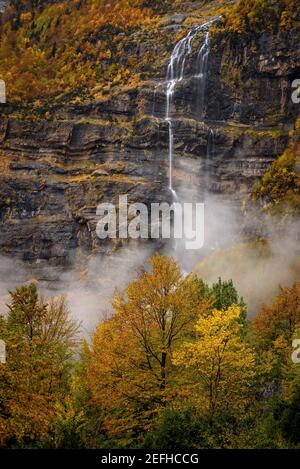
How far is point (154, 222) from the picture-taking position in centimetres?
10469

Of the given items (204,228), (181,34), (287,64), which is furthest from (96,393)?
(181,34)

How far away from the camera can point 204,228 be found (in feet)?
343

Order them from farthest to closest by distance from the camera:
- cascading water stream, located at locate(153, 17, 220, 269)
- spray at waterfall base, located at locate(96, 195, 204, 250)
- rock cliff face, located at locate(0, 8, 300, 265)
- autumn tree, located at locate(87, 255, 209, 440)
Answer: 1. cascading water stream, located at locate(153, 17, 220, 269)
2. rock cliff face, located at locate(0, 8, 300, 265)
3. spray at waterfall base, located at locate(96, 195, 204, 250)
4. autumn tree, located at locate(87, 255, 209, 440)

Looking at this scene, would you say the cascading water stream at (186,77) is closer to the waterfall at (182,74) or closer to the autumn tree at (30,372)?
the waterfall at (182,74)

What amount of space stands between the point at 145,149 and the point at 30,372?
80437 millimetres

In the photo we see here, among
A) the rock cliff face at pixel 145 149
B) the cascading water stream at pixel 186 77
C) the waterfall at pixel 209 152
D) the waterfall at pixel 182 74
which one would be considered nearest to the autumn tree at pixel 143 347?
the rock cliff face at pixel 145 149

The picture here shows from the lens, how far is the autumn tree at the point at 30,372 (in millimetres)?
29891

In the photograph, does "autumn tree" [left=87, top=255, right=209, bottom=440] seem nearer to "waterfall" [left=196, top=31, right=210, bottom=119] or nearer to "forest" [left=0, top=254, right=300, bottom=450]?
"forest" [left=0, top=254, right=300, bottom=450]

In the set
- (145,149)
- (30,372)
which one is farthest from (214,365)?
(145,149)

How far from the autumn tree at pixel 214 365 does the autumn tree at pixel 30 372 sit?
7.24 metres

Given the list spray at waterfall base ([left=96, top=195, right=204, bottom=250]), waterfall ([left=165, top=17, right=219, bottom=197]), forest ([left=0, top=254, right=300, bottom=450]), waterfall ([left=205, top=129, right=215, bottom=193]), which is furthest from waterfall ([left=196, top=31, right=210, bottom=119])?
forest ([left=0, top=254, right=300, bottom=450])

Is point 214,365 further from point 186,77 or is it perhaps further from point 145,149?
point 186,77

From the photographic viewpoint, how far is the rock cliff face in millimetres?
107938

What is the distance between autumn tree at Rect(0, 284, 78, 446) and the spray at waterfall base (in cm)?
6026
